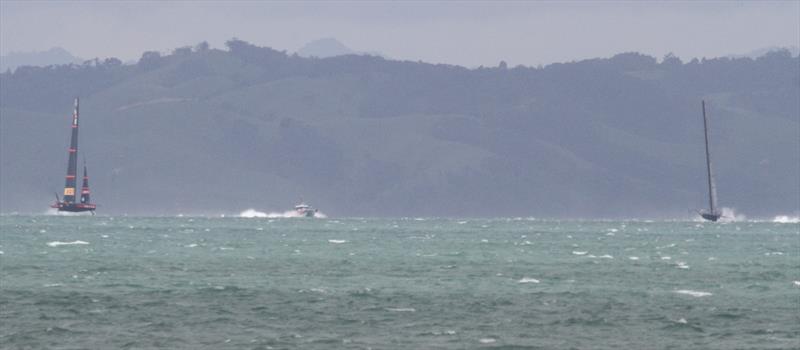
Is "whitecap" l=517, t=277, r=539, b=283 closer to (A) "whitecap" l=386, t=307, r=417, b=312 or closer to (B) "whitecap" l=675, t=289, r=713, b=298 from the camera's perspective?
(B) "whitecap" l=675, t=289, r=713, b=298

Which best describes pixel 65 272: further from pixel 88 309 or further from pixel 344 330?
pixel 344 330

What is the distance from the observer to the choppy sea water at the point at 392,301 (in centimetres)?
5072

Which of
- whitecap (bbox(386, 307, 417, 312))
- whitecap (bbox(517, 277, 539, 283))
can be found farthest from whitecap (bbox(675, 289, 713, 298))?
whitecap (bbox(386, 307, 417, 312))

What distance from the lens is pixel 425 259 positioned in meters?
98.8

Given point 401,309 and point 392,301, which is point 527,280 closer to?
point 392,301

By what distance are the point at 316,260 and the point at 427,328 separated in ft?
139

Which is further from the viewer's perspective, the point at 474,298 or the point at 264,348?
the point at 474,298

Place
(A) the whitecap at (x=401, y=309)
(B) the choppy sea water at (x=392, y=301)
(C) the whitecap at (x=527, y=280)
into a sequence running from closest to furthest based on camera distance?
1. (B) the choppy sea water at (x=392, y=301)
2. (A) the whitecap at (x=401, y=309)
3. (C) the whitecap at (x=527, y=280)

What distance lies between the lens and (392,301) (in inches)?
2461

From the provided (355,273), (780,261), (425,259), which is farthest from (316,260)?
(780,261)

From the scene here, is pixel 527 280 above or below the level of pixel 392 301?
above

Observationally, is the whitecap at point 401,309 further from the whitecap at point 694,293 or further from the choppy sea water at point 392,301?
the whitecap at point 694,293

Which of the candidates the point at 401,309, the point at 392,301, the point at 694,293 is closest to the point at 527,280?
the point at 694,293

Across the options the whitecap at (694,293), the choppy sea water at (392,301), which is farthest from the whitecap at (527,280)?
the whitecap at (694,293)
